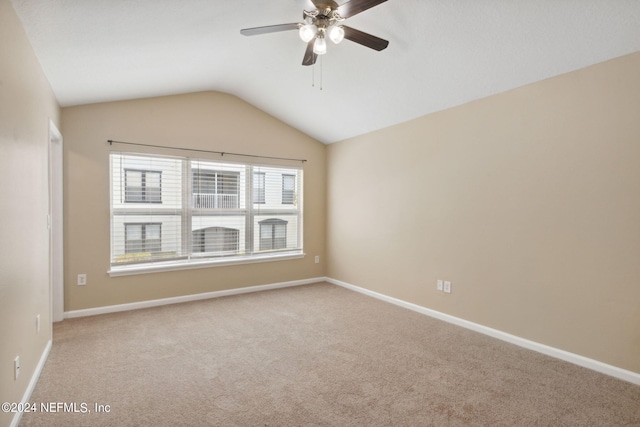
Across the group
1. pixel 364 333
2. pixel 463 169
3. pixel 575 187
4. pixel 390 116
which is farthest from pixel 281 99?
pixel 575 187

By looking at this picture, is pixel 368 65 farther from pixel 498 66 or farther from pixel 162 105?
Answer: pixel 162 105

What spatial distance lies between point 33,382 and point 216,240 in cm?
248

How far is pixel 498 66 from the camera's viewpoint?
8.94ft

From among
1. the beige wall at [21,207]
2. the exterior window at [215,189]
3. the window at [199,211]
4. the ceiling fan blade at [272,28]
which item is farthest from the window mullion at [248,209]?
the ceiling fan blade at [272,28]

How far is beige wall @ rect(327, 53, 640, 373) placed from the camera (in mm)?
2355

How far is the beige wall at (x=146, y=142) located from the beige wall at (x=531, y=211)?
1667mm

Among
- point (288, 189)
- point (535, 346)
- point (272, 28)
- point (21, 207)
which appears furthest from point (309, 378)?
point (288, 189)

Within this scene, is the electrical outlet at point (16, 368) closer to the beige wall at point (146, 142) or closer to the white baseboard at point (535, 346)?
the beige wall at point (146, 142)

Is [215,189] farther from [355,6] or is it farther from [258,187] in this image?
[355,6]

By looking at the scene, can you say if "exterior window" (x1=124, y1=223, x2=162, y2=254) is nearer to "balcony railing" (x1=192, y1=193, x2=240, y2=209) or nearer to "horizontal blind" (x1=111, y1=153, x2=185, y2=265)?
"horizontal blind" (x1=111, y1=153, x2=185, y2=265)

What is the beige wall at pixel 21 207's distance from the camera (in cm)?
169

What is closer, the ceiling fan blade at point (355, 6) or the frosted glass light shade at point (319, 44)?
the ceiling fan blade at point (355, 6)

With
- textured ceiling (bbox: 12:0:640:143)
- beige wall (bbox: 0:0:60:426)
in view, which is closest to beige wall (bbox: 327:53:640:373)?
textured ceiling (bbox: 12:0:640:143)

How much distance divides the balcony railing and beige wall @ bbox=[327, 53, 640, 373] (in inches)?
83.6
